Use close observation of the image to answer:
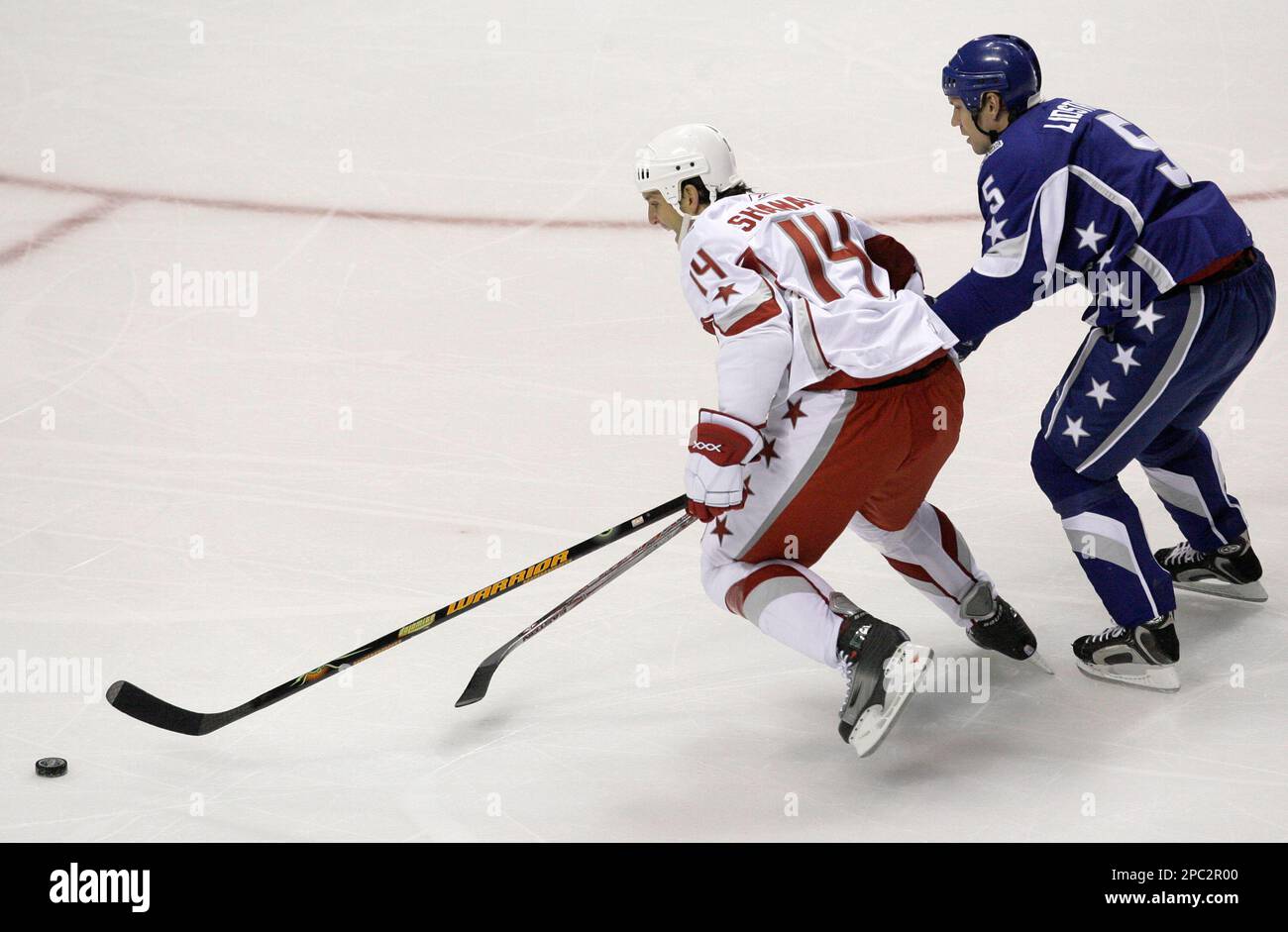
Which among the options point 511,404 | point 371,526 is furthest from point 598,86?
point 371,526

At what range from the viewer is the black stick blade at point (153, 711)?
2734mm

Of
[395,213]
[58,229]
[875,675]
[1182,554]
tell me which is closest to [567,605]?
[875,675]

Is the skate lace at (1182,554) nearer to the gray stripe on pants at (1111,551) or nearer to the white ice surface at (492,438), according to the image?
the white ice surface at (492,438)

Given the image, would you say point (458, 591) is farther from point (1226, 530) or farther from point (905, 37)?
point (905, 37)

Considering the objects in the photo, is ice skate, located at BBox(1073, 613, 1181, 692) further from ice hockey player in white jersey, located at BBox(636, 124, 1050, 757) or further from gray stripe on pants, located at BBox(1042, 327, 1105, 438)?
ice hockey player in white jersey, located at BBox(636, 124, 1050, 757)

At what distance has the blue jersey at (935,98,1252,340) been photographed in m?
2.65

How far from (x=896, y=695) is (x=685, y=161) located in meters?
1.01

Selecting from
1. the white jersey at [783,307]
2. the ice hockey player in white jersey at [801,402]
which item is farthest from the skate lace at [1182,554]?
the white jersey at [783,307]

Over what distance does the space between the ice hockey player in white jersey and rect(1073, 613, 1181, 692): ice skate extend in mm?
536

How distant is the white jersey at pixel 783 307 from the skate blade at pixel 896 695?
46cm

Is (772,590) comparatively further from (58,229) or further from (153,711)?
(58,229)

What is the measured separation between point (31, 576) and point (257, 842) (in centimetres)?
138

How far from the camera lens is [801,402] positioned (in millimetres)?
2553

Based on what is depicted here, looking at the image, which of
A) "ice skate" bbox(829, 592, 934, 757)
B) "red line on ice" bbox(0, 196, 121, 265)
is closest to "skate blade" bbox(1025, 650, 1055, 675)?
"ice skate" bbox(829, 592, 934, 757)
